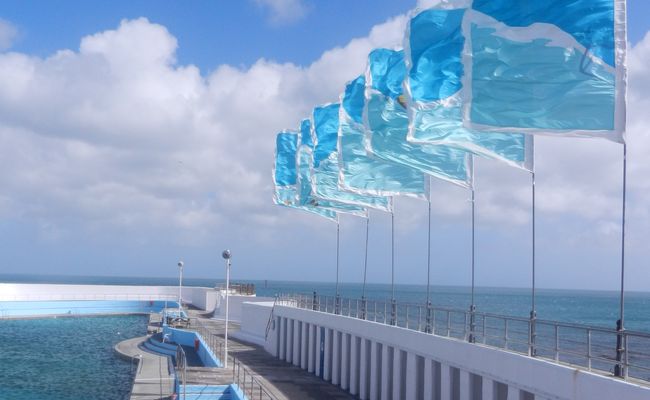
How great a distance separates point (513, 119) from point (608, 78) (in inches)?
101

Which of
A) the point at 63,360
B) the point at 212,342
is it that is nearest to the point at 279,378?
the point at 212,342

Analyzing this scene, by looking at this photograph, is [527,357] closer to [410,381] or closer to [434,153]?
[410,381]

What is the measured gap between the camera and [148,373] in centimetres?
3847

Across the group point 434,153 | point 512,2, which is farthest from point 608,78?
point 434,153

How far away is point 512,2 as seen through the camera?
62.7 ft

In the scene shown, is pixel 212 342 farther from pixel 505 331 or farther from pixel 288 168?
pixel 505 331

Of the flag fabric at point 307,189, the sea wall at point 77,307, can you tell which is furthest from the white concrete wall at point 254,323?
the sea wall at point 77,307

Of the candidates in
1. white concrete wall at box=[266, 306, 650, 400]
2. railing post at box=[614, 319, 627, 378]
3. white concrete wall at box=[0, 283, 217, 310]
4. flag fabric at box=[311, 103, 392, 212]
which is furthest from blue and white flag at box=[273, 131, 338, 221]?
white concrete wall at box=[0, 283, 217, 310]

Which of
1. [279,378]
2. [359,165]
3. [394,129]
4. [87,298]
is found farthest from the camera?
[87,298]

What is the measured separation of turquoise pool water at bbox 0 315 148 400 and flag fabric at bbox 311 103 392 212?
51.7 ft

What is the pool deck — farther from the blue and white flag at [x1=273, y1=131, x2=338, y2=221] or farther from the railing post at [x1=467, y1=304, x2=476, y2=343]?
the railing post at [x1=467, y1=304, x2=476, y2=343]

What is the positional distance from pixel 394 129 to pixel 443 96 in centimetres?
460

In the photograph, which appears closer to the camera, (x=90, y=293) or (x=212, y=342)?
(x=212, y=342)

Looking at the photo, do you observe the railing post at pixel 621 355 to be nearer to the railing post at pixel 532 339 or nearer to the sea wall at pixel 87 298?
the railing post at pixel 532 339
